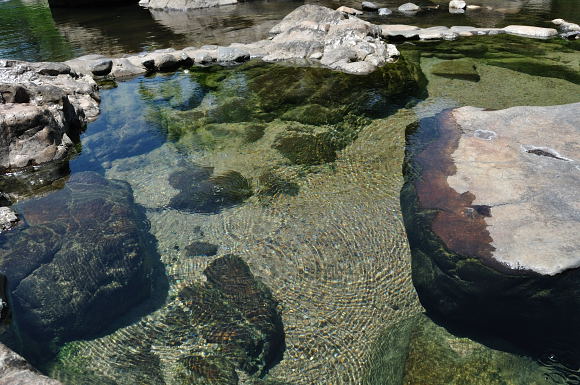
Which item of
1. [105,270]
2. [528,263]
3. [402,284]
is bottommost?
[402,284]

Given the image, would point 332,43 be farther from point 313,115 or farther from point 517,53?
point 517,53

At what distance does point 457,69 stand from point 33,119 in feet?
34.2

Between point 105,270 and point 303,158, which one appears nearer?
point 105,270

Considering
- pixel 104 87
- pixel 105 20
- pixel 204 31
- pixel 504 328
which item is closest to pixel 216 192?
pixel 504 328

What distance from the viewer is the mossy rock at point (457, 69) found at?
1087 cm

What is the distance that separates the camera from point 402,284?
4707 mm

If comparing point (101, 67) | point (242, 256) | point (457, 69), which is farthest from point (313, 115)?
point (101, 67)

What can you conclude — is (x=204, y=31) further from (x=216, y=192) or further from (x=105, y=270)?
(x=105, y=270)

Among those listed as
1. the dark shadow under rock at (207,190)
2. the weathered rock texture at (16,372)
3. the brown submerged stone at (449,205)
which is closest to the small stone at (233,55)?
the dark shadow under rock at (207,190)

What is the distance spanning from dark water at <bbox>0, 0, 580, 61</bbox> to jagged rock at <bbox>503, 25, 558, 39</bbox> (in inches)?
64.0

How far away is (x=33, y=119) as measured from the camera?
7488 mm

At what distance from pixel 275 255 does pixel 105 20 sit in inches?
884

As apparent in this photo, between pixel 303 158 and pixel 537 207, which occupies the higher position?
pixel 537 207

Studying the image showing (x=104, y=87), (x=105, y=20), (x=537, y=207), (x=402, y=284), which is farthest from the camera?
(x=105, y=20)
